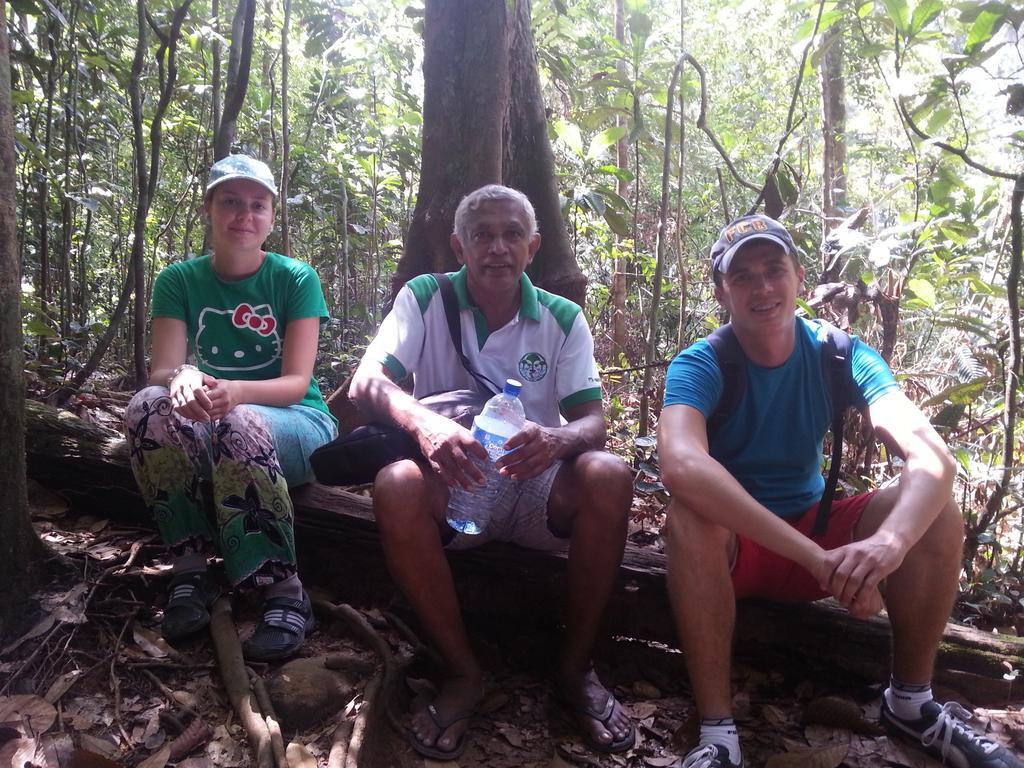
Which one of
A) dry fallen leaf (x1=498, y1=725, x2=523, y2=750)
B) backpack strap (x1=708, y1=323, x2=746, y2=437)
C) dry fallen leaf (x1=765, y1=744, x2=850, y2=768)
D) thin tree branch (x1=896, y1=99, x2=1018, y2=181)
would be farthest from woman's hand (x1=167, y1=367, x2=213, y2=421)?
thin tree branch (x1=896, y1=99, x2=1018, y2=181)

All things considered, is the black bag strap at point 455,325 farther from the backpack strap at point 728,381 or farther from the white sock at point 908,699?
the white sock at point 908,699

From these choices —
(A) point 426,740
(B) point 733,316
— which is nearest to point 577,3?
(B) point 733,316

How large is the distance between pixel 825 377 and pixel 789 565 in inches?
27.2

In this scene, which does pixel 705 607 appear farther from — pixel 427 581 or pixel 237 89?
A: pixel 237 89

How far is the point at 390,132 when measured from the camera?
8.91m

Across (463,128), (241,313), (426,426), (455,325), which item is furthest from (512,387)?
(463,128)

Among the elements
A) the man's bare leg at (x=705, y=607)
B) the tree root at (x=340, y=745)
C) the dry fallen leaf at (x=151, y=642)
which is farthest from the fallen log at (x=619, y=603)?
the tree root at (x=340, y=745)

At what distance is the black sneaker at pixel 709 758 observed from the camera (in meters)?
2.15

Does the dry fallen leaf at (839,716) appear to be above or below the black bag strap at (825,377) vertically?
below

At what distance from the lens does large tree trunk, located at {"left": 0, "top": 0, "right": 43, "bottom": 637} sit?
2271mm

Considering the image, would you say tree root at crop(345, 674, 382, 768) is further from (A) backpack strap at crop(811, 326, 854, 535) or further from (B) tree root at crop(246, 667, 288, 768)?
(A) backpack strap at crop(811, 326, 854, 535)

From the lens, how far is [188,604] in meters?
2.58

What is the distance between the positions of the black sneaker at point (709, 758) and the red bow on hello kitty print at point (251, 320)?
2.18 meters

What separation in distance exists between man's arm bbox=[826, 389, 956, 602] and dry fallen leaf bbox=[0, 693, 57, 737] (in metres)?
2.30
